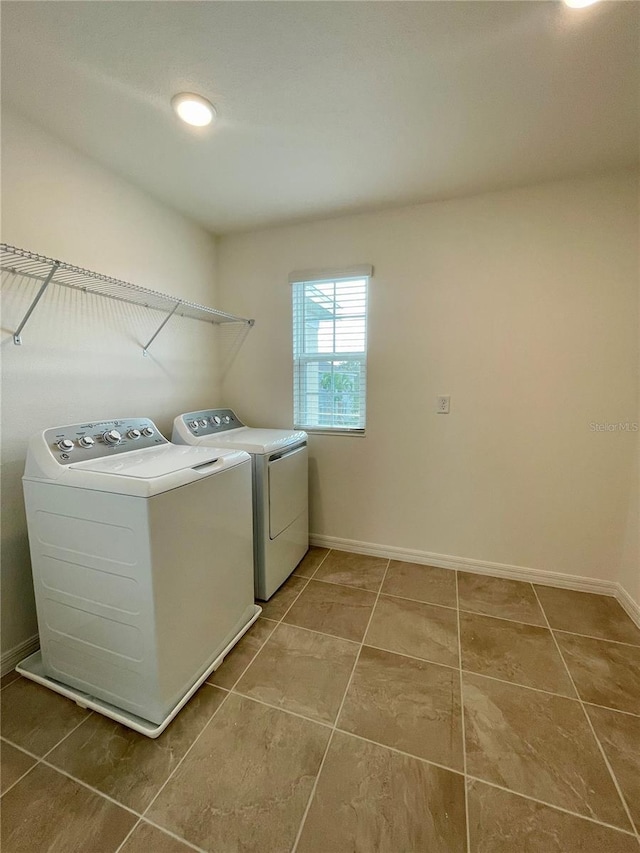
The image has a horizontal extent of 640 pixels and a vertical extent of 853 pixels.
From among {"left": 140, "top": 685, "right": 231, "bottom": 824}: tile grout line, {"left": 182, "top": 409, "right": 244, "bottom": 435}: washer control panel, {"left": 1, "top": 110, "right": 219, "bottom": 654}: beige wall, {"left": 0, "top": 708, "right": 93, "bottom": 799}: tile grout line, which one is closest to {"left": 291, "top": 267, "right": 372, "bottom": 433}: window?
{"left": 182, "top": 409, "right": 244, "bottom": 435}: washer control panel

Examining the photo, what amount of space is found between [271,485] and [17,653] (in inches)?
51.5

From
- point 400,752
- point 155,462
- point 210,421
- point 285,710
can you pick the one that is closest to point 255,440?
point 210,421

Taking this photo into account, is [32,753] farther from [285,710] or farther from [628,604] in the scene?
[628,604]

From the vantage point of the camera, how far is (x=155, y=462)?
1357mm

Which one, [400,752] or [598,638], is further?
[598,638]

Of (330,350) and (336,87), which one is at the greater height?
(336,87)

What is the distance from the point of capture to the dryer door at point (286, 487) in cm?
188

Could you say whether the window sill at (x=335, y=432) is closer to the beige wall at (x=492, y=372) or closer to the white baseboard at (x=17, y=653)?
the beige wall at (x=492, y=372)

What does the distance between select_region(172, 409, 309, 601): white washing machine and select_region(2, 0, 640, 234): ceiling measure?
1397 mm

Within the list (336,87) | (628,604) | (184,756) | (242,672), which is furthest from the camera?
(628,604)

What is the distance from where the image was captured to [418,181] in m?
1.86

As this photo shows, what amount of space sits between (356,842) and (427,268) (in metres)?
2.52

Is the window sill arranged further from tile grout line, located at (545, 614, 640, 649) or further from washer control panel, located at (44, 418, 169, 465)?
tile grout line, located at (545, 614, 640, 649)

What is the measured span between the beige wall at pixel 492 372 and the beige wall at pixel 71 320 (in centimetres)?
76
